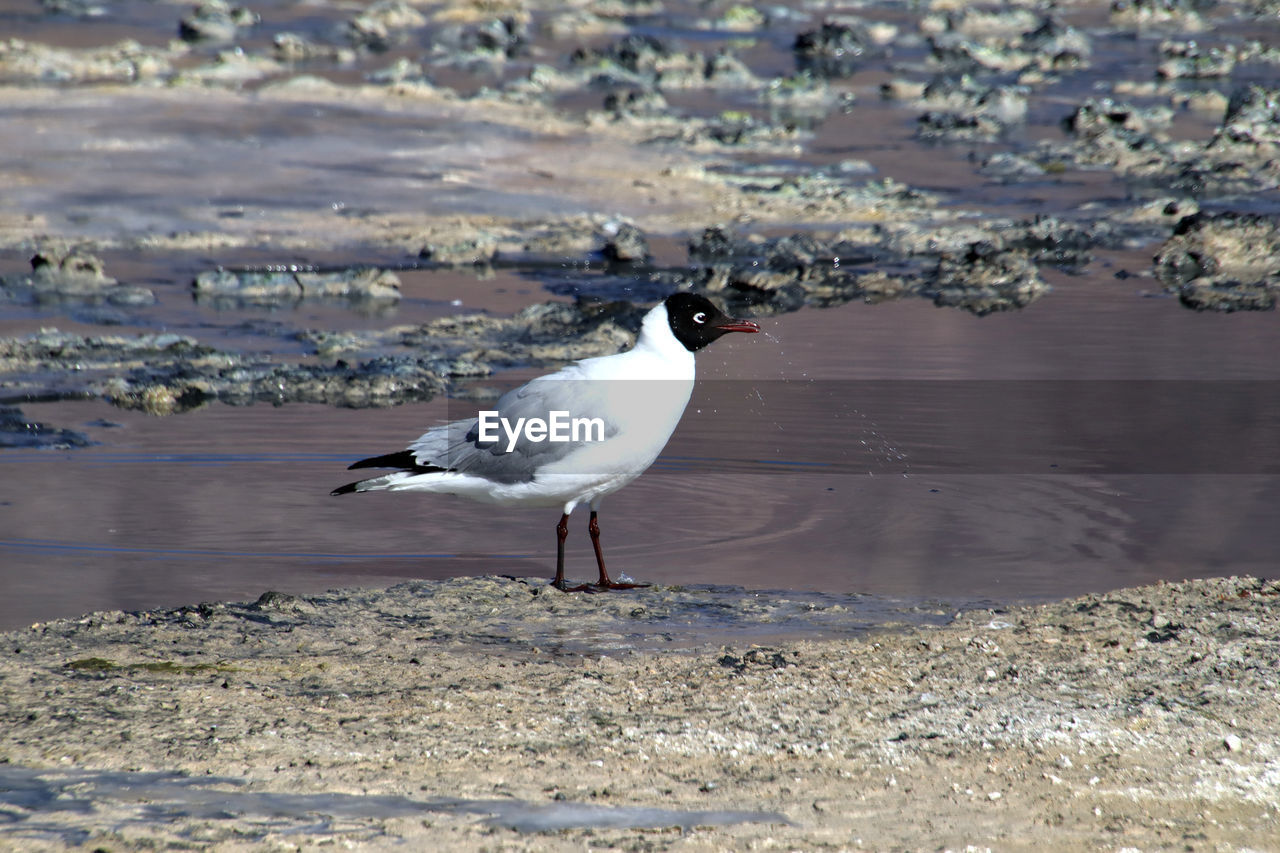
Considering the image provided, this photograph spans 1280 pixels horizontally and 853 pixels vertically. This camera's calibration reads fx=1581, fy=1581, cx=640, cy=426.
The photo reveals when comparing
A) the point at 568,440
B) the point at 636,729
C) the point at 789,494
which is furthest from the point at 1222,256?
the point at 636,729

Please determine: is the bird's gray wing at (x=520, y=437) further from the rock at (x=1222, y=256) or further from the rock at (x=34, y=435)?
the rock at (x=1222, y=256)

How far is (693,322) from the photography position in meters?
6.45

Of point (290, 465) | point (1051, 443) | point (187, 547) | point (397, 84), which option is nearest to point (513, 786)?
point (187, 547)

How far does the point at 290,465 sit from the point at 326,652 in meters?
2.42

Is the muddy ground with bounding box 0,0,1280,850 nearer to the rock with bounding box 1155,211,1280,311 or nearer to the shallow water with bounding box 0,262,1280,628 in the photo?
the rock with bounding box 1155,211,1280,311

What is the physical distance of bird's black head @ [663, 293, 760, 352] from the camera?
6418 mm

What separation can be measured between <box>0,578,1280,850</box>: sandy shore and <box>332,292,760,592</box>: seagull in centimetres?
72

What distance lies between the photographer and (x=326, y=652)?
4.92m

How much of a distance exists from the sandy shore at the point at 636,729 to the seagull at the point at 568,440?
0.72m

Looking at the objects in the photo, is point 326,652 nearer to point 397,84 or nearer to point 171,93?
point 171,93

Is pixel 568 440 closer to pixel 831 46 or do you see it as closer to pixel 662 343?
pixel 662 343

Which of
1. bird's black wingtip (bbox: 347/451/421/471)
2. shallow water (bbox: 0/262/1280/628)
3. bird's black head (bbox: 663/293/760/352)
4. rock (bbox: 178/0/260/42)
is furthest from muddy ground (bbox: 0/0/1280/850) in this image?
bird's black head (bbox: 663/293/760/352)

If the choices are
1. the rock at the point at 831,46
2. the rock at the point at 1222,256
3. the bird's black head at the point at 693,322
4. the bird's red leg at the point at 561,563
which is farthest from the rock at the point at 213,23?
the bird's red leg at the point at 561,563

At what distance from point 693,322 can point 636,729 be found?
2558 mm
